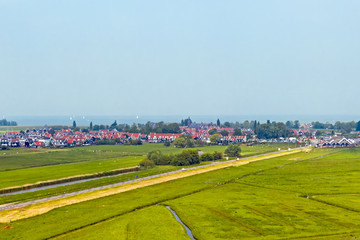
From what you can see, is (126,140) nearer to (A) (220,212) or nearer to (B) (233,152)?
(B) (233,152)

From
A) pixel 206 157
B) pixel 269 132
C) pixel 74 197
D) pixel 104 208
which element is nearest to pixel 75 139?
pixel 206 157

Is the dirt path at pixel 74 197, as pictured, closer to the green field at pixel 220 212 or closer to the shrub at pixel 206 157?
the green field at pixel 220 212

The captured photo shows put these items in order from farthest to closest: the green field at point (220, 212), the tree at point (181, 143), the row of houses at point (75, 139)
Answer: the row of houses at point (75, 139) < the tree at point (181, 143) < the green field at point (220, 212)

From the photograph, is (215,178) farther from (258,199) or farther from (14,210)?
(14,210)

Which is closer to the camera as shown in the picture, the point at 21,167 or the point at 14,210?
the point at 14,210

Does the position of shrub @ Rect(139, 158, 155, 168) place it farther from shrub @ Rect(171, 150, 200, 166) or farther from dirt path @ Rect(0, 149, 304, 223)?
dirt path @ Rect(0, 149, 304, 223)

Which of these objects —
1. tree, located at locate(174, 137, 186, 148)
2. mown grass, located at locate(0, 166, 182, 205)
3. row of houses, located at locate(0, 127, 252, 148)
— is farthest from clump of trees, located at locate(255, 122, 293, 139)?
mown grass, located at locate(0, 166, 182, 205)

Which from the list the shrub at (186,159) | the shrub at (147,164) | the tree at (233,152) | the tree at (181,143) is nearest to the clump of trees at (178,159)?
the shrub at (186,159)

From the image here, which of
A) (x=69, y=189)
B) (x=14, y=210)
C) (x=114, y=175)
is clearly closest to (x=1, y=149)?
(x=114, y=175)

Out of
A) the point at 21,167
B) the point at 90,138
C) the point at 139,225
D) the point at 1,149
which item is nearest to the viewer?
the point at 139,225
